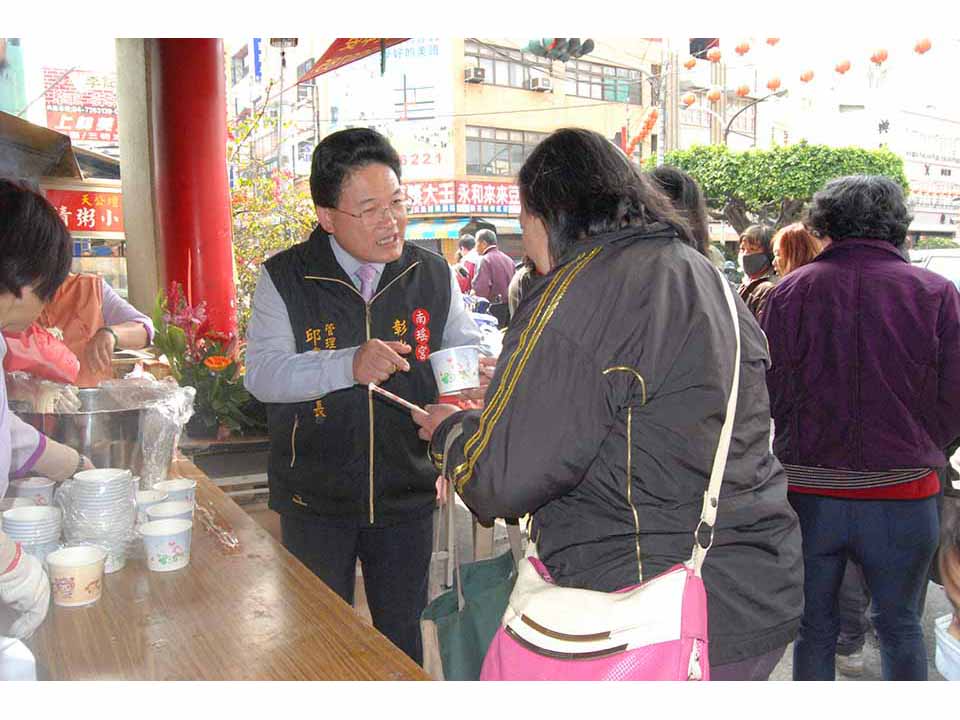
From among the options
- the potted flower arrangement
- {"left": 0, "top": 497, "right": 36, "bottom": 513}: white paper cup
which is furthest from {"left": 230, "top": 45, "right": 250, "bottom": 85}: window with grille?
{"left": 0, "top": 497, "right": 36, "bottom": 513}: white paper cup

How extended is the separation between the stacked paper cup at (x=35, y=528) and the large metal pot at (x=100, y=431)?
186 millimetres

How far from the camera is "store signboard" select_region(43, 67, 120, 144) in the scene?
10859 mm

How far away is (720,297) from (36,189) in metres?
1.24

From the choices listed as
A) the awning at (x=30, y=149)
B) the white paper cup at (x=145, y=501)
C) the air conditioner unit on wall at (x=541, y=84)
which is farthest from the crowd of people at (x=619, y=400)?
the air conditioner unit on wall at (x=541, y=84)

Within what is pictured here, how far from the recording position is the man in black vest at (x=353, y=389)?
191 cm

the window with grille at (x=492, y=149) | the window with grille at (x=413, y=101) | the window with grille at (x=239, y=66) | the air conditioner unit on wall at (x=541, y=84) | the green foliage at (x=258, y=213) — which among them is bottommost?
the green foliage at (x=258, y=213)

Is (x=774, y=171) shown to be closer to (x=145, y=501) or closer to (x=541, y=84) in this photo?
(x=541, y=84)

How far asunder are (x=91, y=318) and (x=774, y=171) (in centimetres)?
1858

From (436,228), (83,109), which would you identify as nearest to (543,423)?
(83,109)

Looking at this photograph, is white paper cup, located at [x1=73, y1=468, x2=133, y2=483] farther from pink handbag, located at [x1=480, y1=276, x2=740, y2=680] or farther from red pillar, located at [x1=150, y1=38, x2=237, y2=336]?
red pillar, located at [x1=150, y1=38, x2=237, y2=336]

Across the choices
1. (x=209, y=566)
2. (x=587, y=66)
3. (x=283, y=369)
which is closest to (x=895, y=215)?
(x=283, y=369)

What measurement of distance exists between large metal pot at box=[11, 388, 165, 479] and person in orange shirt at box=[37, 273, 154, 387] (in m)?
1.01

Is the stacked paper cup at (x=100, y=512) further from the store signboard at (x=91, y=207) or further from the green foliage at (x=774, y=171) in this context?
the green foliage at (x=774, y=171)
